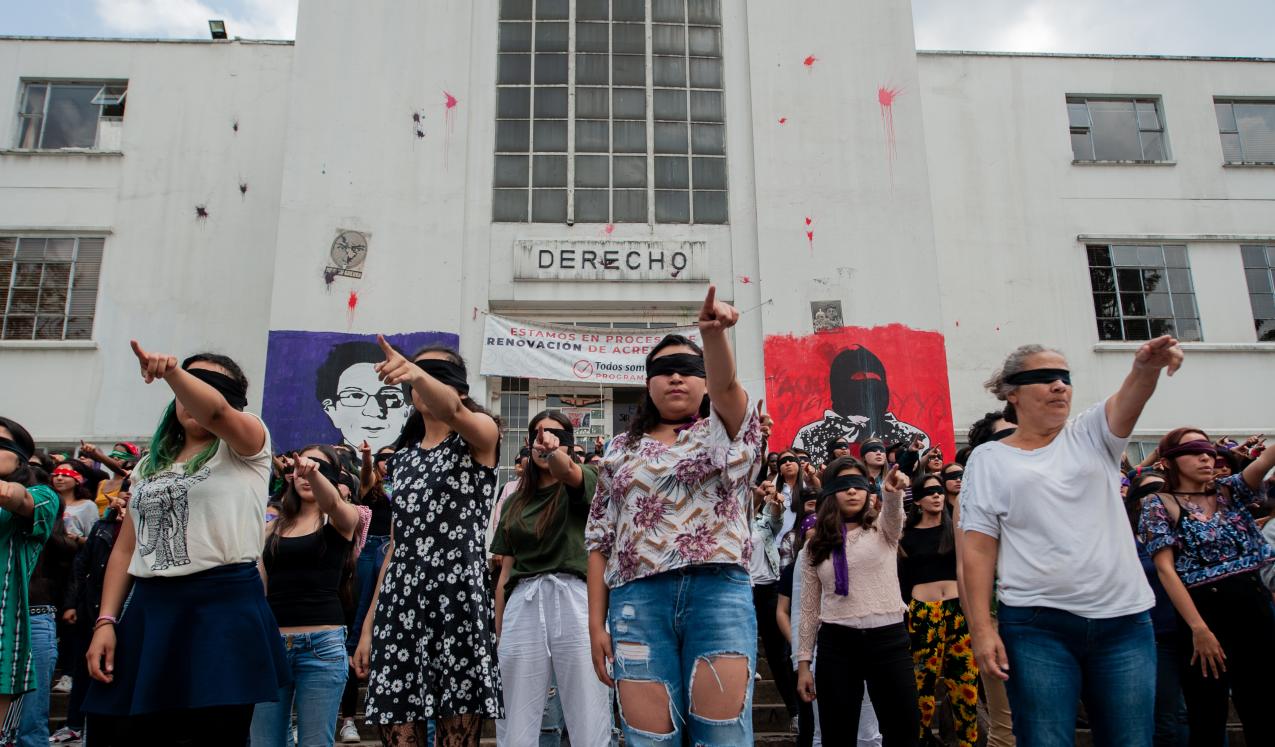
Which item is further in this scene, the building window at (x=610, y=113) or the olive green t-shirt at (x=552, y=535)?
the building window at (x=610, y=113)

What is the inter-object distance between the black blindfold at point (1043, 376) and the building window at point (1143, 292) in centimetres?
1269

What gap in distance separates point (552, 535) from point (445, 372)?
1452 millimetres

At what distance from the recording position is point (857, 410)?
1285 cm

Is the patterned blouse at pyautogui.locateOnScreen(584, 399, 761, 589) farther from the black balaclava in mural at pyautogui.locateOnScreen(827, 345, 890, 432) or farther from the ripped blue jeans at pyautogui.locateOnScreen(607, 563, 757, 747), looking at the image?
the black balaclava in mural at pyautogui.locateOnScreen(827, 345, 890, 432)

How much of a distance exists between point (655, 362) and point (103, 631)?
2.37 metres

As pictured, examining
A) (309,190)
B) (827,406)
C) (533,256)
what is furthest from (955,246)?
(309,190)

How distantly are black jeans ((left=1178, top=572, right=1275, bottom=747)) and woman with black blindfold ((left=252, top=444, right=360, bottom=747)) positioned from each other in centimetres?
470

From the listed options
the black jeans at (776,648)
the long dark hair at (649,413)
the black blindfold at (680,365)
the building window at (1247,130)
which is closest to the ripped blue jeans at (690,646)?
the long dark hair at (649,413)

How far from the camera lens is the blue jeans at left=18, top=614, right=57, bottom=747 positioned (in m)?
5.36

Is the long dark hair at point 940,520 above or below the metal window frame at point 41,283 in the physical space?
below

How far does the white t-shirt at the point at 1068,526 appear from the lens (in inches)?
134

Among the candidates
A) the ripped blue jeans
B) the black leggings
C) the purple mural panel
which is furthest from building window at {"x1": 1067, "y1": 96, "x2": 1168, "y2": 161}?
→ the black leggings

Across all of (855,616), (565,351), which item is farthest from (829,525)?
(565,351)

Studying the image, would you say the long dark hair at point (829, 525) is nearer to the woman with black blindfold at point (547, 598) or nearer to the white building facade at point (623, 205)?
the woman with black blindfold at point (547, 598)
